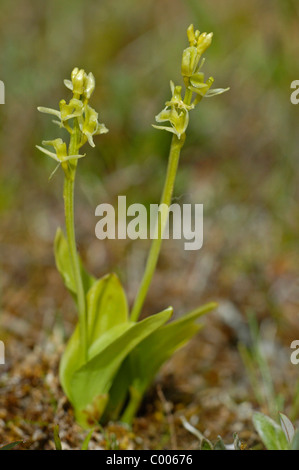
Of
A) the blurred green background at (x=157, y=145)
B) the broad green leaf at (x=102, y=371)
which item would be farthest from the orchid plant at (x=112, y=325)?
the blurred green background at (x=157, y=145)

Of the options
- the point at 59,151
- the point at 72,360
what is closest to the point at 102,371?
the point at 72,360

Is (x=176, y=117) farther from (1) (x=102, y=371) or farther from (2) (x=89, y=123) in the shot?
(1) (x=102, y=371)

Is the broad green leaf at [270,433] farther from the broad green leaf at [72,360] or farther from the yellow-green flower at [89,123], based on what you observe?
the yellow-green flower at [89,123]

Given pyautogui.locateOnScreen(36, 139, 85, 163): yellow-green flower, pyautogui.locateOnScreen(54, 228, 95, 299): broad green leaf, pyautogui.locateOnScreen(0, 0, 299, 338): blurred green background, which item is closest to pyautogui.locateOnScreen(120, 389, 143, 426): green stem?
pyautogui.locateOnScreen(54, 228, 95, 299): broad green leaf

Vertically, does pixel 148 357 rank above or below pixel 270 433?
above

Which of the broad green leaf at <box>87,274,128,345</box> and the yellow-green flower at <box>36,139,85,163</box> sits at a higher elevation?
the yellow-green flower at <box>36,139,85,163</box>

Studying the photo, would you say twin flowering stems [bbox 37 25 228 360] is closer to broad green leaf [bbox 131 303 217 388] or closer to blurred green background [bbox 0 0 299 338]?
broad green leaf [bbox 131 303 217 388]

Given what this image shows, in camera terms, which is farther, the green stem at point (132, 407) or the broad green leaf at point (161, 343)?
the green stem at point (132, 407)
